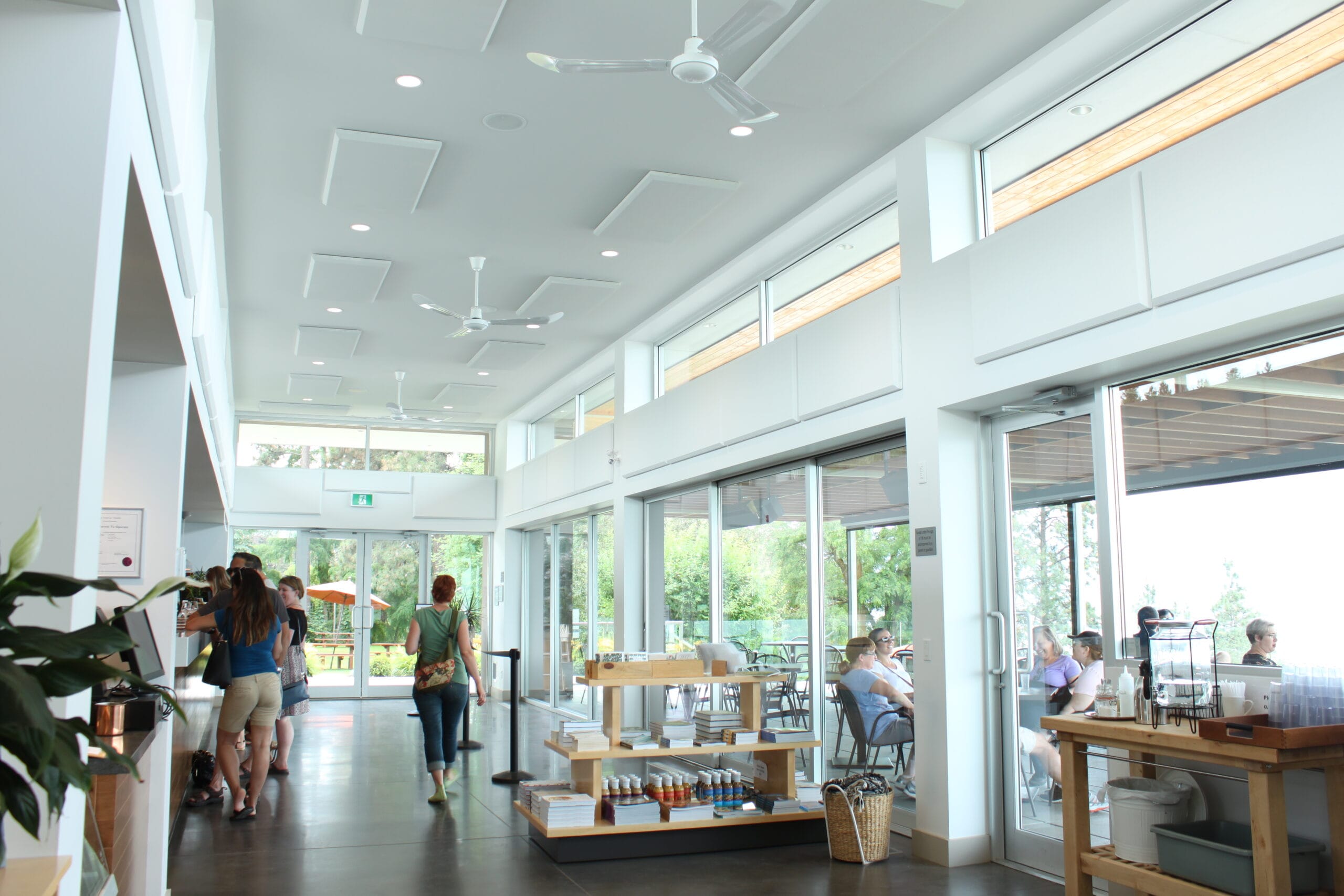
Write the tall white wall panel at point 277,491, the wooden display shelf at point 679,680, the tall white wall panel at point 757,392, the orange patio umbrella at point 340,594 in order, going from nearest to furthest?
the wooden display shelf at point 679,680, the tall white wall panel at point 757,392, the tall white wall panel at point 277,491, the orange patio umbrella at point 340,594

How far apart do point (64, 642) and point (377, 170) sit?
4.99 m

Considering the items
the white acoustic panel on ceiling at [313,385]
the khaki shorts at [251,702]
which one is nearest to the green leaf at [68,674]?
the khaki shorts at [251,702]

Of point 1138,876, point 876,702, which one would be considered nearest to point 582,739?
point 876,702

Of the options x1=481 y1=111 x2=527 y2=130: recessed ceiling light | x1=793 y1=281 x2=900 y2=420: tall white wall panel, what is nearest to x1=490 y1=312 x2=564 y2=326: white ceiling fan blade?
x1=793 y1=281 x2=900 y2=420: tall white wall panel

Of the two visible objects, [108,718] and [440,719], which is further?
[440,719]

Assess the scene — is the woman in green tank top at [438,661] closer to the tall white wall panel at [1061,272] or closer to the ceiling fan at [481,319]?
→ the ceiling fan at [481,319]

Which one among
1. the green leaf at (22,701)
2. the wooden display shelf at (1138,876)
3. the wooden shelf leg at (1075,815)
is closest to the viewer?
the green leaf at (22,701)

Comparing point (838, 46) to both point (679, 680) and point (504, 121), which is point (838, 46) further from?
point (679, 680)

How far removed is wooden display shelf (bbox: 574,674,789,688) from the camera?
552 centimetres

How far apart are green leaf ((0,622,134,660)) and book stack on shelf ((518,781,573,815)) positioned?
4.66 meters

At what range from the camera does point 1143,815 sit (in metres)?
3.83

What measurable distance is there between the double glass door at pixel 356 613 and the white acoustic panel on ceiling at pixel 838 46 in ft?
36.4

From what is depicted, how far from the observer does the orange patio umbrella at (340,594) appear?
1402cm

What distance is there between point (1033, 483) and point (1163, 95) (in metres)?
1.89
